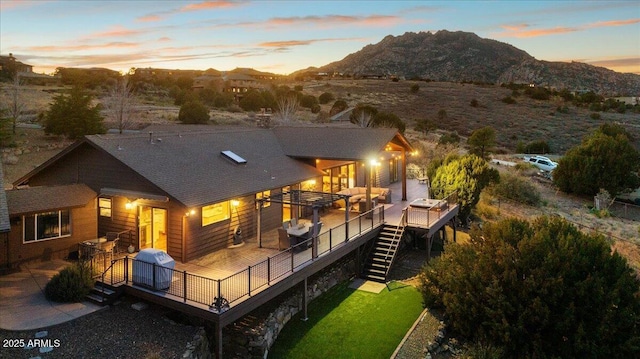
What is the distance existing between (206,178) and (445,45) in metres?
163

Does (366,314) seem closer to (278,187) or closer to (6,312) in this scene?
(278,187)

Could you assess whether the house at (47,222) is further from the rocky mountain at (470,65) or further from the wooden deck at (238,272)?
the rocky mountain at (470,65)

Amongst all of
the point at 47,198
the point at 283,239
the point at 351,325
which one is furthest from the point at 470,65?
the point at 47,198

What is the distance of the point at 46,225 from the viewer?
48.2ft

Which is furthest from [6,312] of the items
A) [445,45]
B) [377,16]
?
[445,45]

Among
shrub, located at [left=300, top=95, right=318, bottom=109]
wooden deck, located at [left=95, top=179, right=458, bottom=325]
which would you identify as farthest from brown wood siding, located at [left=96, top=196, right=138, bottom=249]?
shrub, located at [left=300, top=95, right=318, bottom=109]

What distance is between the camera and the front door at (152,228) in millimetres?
14539

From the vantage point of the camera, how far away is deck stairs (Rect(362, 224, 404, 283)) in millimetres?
16578

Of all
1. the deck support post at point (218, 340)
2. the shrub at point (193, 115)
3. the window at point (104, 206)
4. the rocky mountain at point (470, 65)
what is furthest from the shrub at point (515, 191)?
the rocky mountain at point (470, 65)

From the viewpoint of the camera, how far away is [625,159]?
35.0 meters

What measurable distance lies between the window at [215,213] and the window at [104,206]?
3.81 meters

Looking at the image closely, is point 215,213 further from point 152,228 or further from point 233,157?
point 233,157

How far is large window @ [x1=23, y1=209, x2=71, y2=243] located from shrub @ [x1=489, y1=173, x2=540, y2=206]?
26194mm

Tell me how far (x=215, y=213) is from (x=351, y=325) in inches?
230
